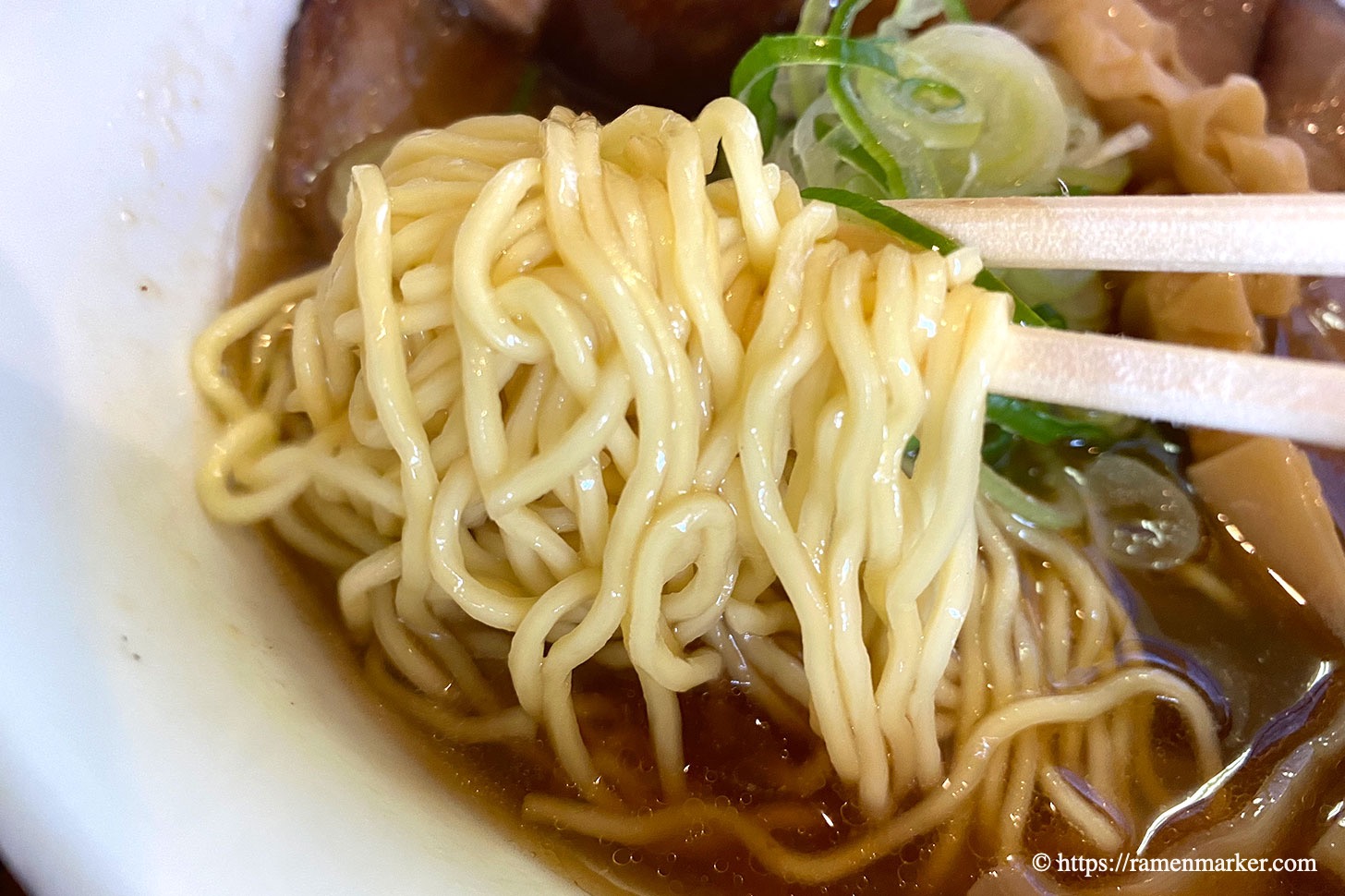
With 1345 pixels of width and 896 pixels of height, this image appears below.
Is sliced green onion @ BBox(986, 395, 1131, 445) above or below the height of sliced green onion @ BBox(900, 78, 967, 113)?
below

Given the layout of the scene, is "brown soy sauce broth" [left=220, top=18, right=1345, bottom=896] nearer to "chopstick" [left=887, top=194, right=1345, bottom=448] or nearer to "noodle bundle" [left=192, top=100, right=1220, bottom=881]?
"noodle bundle" [left=192, top=100, right=1220, bottom=881]

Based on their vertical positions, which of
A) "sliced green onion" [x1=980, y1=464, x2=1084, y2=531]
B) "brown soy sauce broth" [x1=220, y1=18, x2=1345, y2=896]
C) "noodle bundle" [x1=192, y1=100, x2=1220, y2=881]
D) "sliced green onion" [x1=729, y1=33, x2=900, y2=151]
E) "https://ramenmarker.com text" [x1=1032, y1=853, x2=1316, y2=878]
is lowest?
"https://ramenmarker.com text" [x1=1032, y1=853, x2=1316, y2=878]

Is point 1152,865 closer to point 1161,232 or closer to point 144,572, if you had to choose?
point 1161,232

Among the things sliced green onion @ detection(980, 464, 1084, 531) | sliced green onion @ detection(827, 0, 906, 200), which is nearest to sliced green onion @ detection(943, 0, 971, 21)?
sliced green onion @ detection(827, 0, 906, 200)

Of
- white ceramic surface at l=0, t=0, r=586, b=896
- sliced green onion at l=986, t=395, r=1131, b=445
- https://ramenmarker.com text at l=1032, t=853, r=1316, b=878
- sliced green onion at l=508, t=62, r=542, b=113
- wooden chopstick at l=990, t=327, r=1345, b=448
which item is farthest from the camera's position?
sliced green onion at l=508, t=62, r=542, b=113

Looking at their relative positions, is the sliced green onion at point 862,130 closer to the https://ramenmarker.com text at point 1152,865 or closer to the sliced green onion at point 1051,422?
the sliced green onion at point 1051,422

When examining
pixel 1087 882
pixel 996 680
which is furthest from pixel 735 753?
pixel 1087 882

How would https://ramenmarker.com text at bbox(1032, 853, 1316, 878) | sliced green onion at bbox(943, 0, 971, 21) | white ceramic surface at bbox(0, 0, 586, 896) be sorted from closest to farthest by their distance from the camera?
white ceramic surface at bbox(0, 0, 586, 896)
https://ramenmarker.com text at bbox(1032, 853, 1316, 878)
sliced green onion at bbox(943, 0, 971, 21)
